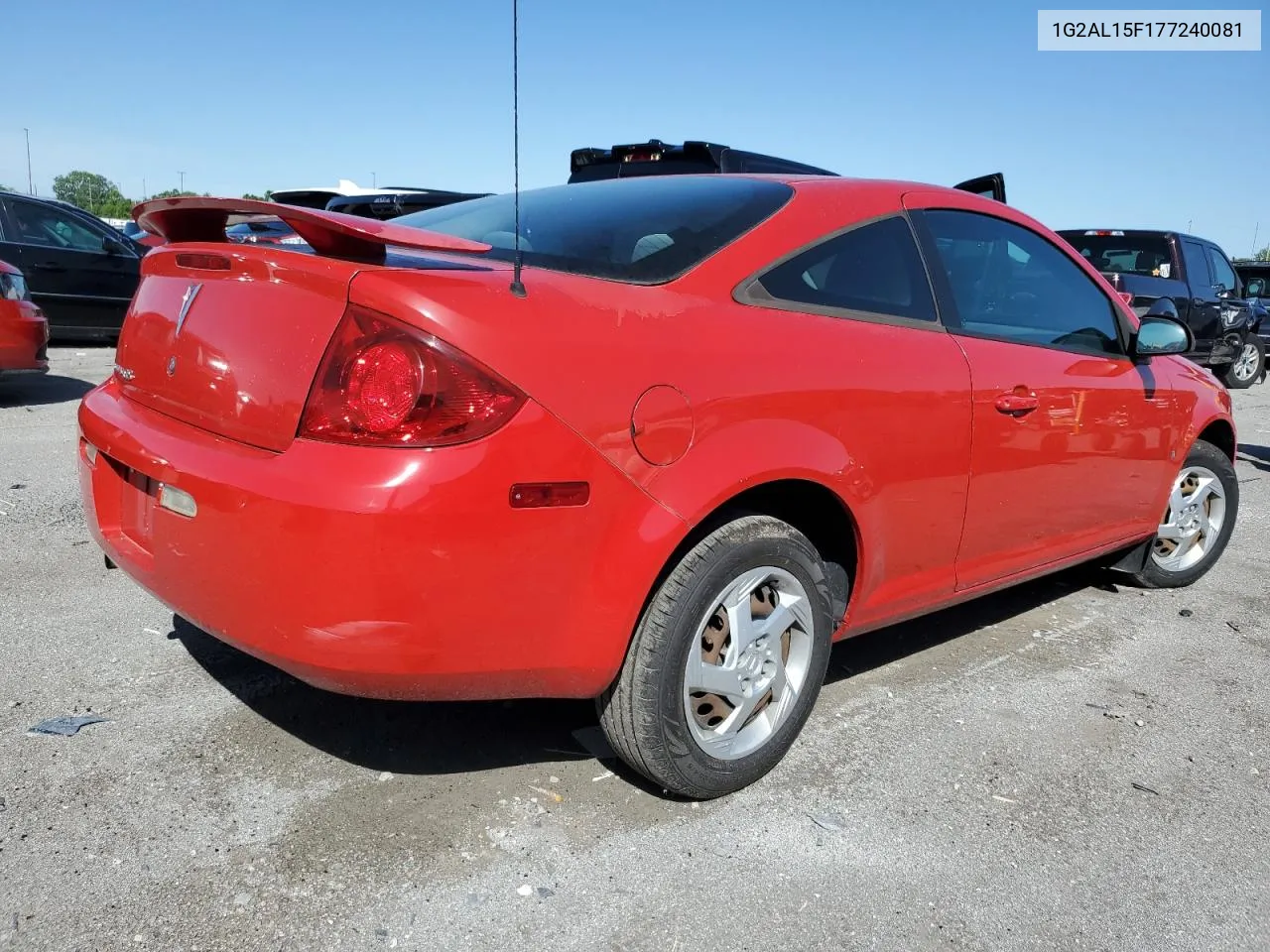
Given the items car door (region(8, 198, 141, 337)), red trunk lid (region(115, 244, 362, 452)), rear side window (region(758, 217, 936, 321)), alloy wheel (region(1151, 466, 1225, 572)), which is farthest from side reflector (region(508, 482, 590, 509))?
car door (region(8, 198, 141, 337))

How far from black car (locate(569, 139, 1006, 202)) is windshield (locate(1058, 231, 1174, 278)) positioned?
5972mm

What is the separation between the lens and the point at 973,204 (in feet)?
11.0

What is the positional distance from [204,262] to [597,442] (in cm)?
109

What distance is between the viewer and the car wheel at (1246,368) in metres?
14.2

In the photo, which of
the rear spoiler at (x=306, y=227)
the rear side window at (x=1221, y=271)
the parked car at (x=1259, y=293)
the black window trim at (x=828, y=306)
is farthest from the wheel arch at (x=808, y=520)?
the parked car at (x=1259, y=293)

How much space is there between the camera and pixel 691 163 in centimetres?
588

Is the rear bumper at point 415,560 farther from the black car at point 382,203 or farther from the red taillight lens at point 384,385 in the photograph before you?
the black car at point 382,203

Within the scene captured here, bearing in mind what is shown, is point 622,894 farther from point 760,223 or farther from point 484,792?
point 760,223

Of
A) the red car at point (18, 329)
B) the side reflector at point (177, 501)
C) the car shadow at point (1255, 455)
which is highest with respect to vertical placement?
the side reflector at point (177, 501)

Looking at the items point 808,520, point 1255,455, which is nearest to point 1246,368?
point 1255,455

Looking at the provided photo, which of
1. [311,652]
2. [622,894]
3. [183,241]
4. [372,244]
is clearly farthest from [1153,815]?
[183,241]

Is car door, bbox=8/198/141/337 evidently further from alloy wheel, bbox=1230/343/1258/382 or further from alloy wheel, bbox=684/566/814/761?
alloy wheel, bbox=1230/343/1258/382

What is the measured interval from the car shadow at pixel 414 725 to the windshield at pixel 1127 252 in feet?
31.4

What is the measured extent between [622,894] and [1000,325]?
216cm
